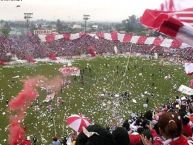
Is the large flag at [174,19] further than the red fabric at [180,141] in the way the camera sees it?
Yes

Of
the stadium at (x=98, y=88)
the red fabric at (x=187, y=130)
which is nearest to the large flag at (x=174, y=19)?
the stadium at (x=98, y=88)

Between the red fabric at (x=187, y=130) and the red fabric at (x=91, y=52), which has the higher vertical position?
the red fabric at (x=187, y=130)

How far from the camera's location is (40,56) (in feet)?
197

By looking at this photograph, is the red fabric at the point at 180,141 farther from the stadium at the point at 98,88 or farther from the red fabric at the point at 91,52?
the red fabric at the point at 91,52

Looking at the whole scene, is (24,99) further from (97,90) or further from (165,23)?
(165,23)

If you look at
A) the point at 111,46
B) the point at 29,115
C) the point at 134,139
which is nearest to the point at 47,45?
the point at 111,46

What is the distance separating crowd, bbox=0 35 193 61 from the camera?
59.2 meters

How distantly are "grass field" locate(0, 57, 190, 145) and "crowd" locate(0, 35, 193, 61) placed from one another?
721 cm

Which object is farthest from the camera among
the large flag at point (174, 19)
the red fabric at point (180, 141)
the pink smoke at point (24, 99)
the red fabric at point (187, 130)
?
the pink smoke at point (24, 99)

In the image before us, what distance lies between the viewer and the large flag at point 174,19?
4.73 m

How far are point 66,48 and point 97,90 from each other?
27787mm

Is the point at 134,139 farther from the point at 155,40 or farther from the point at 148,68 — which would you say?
the point at 148,68

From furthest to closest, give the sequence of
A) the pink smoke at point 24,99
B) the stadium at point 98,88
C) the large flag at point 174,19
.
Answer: the pink smoke at point 24,99 → the stadium at point 98,88 → the large flag at point 174,19

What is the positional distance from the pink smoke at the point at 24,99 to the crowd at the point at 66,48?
17286 millimetres
